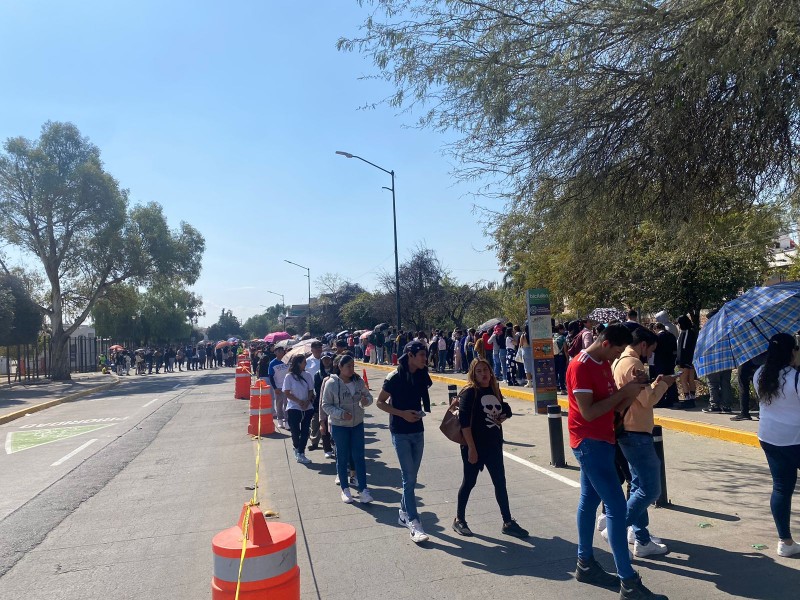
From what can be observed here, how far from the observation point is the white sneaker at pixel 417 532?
6188 millimetres

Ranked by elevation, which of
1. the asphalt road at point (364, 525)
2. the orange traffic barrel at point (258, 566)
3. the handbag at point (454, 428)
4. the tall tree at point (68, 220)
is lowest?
the asphalt road at point (364, 525)

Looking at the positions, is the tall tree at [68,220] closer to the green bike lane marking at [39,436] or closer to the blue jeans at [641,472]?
the green bike lane marking at [39,436]

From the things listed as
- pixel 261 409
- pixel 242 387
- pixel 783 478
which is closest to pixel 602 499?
pixel 783 478

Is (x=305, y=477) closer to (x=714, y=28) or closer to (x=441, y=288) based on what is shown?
(x=714, y=28)

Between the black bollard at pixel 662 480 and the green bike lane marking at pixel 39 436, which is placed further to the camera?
the green bike lane marking at pixel 39 436

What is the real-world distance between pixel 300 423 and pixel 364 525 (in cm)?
375

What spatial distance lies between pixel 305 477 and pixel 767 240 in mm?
15354

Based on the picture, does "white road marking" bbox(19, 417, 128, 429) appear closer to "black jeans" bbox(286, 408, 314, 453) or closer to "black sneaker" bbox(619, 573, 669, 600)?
"black jeans" bbox(286, 408, 314, 453)

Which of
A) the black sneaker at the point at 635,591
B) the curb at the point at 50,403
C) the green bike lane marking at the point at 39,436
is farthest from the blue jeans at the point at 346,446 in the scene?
the curb at the point at 50,403

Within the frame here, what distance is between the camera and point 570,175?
31.9 feet

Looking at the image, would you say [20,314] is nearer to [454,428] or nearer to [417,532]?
[417,532]

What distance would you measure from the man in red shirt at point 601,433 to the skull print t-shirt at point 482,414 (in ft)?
4.18

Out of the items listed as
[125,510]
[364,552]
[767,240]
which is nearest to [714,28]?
[364,552]

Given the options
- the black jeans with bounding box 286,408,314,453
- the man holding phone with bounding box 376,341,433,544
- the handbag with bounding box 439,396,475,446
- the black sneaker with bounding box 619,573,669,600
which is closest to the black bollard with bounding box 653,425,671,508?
the handbag with bounding box 439,396,475,446
